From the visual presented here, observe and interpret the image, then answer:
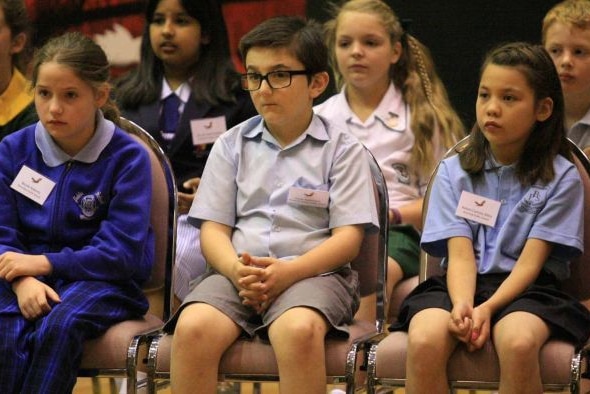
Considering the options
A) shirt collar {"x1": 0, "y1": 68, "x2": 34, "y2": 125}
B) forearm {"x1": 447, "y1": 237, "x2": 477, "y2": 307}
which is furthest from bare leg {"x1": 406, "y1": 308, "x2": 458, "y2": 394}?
shirt collar {"x1": 0, "y1": 68, "x2": 34, "y2": 125}

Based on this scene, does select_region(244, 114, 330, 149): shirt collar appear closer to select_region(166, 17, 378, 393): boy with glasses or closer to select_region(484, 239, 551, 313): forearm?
select_region(166, 17, 378, 393): boy with glasses

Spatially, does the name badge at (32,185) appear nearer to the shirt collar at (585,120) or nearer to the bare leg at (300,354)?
the bare leg at (300,354)

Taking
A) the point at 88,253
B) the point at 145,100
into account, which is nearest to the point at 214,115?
the point at 145,100

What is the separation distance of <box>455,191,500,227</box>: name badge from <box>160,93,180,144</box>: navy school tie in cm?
130

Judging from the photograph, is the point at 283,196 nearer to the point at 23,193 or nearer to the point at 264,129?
the point at 264,129

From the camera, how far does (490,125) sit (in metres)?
2.73

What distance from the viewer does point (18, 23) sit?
12.1 feet

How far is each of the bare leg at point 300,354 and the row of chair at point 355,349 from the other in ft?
0.14

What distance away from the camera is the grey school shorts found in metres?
2.63

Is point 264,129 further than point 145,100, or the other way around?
point 145,100

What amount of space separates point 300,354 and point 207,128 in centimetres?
135

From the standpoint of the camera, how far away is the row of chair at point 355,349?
2475 millimetres

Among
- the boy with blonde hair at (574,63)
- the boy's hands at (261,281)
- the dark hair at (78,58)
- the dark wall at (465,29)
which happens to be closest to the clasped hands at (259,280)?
the boy's hands at (261,281)

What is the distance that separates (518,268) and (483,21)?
1.93 m
